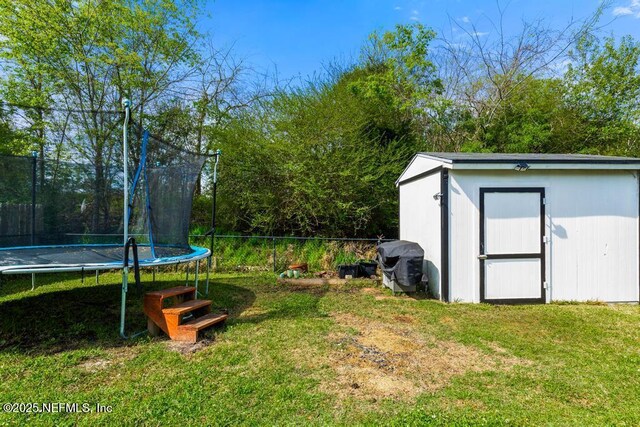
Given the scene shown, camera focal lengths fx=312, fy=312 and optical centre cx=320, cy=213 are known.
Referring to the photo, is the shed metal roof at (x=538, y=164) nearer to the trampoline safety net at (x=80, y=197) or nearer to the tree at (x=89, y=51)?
the trampoline safety net at (x=80, y=197)

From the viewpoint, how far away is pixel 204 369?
2711mm

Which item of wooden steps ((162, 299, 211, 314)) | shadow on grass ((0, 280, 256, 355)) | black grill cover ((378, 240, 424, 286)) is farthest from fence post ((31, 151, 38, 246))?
black grill cover ((378, 240, 424, 286))

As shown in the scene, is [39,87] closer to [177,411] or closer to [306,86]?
[306,86]

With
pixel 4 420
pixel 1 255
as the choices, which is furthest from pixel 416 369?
pixel 1 255

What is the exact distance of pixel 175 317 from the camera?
3.39m

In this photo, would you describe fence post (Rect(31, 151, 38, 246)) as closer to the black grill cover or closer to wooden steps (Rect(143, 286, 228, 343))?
wooden steps (Rect(143, 286, 228, 343))

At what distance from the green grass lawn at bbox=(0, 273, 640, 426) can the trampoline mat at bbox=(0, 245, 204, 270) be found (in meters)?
0.77

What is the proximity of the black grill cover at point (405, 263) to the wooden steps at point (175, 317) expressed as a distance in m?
2.84

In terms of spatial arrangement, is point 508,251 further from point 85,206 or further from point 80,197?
point 80,197

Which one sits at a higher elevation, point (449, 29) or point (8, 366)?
point (449, 29)

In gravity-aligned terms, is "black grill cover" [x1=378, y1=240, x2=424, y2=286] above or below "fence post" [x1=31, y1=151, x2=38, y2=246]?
below

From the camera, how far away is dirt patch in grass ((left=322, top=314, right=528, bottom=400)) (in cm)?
245

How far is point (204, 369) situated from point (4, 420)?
4.06 ft

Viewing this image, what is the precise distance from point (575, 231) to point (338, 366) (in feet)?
15.1
